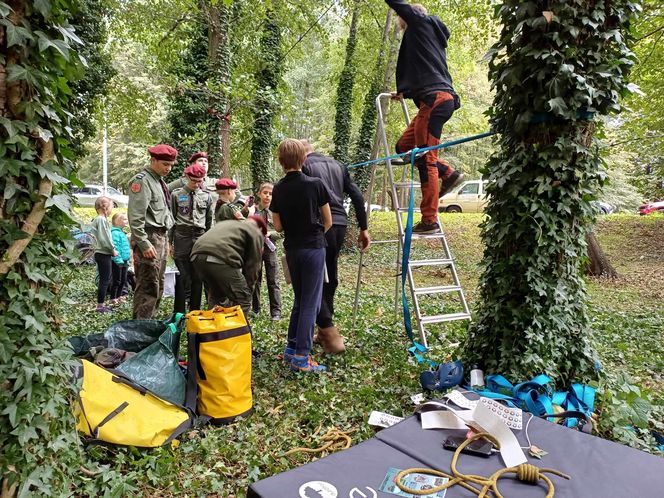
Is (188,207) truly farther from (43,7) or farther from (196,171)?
(43,7)

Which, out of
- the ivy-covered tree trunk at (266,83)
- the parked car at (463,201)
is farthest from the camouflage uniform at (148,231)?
the parked car at (463,201)

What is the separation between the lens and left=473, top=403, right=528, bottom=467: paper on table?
1754 mm

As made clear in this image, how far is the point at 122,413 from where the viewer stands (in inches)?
105

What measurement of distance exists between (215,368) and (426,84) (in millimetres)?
3220

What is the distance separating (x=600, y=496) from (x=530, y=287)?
1589 mm

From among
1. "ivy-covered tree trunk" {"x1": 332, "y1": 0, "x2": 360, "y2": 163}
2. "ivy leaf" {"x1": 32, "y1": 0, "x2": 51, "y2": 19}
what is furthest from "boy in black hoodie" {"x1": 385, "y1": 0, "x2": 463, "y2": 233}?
"ivy-covered tree trunk" {"x1": 332, "y1": 0, "x2": 360, "y2": 163}

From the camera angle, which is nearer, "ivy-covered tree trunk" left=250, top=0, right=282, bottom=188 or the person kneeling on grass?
the person kneeling on grass

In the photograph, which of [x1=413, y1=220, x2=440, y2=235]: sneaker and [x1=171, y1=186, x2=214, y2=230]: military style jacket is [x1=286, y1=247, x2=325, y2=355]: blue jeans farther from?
[x1=171, y1=186, x2=214, y2=230]: military style jacket

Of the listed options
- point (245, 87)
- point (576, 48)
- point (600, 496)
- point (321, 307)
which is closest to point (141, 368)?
point (321, 307)

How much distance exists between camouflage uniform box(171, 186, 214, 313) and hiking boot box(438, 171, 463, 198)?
294 centimetres

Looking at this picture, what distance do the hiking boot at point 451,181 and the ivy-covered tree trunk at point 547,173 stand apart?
4.56 feet

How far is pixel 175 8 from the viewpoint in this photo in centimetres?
1028

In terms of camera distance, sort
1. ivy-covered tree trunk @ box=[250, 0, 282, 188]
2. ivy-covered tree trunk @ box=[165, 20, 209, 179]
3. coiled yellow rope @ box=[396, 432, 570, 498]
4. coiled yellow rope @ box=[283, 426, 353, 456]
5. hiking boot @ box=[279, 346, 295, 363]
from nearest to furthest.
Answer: coiled yellow rope @ box=[396, 432, 570, 498]
coiled yellow rope @ box=[283, 426, 353, 456]
hiking boot @ box=[279, 346, 295, 363]
ivy-covered tree trunk @ box=[165, 20, 209, 179]
ivy-covered tree trunk @ box=[250, 0, 282, 188]

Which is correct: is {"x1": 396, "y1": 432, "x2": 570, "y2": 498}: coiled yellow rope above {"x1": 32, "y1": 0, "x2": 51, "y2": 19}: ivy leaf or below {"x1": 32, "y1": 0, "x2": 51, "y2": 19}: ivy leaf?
below
